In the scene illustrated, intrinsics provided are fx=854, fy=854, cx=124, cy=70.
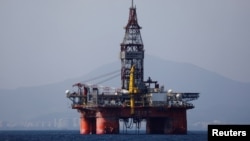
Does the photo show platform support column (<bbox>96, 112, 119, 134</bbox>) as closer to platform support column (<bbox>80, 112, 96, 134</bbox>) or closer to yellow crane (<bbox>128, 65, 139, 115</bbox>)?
yellow crane (<bbox>128, 65, 139, 115</bbox>)

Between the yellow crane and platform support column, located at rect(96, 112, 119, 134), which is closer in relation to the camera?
the yellow crane

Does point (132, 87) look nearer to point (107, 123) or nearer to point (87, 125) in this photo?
point (107, 123)

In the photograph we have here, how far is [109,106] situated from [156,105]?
5.56m

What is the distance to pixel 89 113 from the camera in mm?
109562

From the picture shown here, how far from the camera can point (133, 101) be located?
102 meters

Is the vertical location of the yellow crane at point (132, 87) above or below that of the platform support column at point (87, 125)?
above

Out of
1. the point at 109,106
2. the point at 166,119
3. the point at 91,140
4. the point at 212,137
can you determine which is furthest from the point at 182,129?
the point at 212,137

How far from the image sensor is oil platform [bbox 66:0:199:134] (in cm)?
10138

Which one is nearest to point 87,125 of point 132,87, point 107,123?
point 107,123

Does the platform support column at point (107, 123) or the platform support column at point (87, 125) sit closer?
the platform support column at point (107, 123)

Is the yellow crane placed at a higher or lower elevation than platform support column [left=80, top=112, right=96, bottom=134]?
higher

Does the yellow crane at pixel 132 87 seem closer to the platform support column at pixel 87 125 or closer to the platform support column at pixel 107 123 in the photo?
the platform support column at pixel 107 123

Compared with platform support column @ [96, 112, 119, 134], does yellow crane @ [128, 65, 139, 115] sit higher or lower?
higher

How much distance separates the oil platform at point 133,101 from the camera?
101375 millimetres
